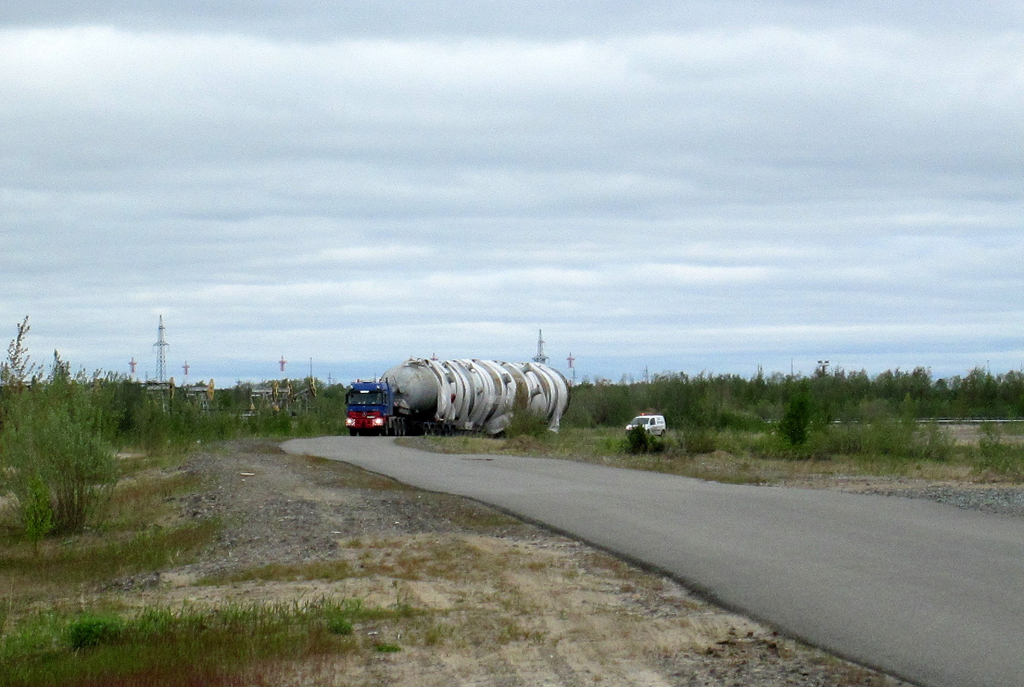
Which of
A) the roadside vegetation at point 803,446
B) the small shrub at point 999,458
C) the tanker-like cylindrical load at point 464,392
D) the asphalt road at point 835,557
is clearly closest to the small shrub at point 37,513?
the asphalt road at point 835,557

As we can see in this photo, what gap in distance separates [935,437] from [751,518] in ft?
78.0

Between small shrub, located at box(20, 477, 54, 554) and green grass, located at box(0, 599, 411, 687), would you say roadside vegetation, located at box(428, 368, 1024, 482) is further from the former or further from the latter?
green grass, located at box(0, 599, 411, 687)

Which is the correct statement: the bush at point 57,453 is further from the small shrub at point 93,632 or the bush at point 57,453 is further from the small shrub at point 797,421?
the small shrub at point 797,421

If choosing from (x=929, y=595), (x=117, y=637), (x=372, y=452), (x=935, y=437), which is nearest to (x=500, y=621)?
(x=117, y=637)

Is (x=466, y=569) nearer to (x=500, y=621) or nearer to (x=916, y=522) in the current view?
(x=500, y=621)

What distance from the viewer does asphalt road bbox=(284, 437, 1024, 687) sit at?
8.66 m

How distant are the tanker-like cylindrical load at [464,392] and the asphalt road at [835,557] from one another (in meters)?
29.7

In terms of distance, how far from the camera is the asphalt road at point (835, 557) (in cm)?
866

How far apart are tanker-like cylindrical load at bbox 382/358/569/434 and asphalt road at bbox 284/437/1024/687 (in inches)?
1171

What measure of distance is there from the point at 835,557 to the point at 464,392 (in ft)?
138

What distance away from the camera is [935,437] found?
38344 millimetres

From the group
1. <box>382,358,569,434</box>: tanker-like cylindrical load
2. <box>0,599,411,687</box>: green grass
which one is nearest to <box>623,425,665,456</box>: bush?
<box>382,358,569,434</box>: tanker-like cylindrical load

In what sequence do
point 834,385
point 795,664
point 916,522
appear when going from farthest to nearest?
point 834,385, point 916,522, point 795,664

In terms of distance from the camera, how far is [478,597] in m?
11.1
